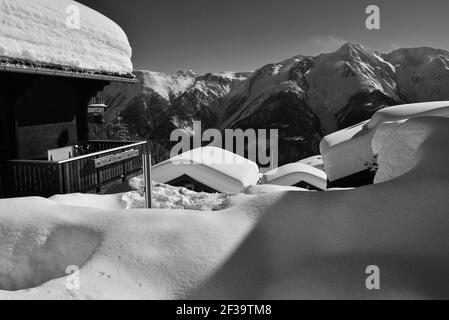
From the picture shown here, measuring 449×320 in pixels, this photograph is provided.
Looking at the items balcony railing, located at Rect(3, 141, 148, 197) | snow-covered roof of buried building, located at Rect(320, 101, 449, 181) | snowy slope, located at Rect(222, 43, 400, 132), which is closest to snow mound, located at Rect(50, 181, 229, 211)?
balcony railing, located at Rect(3, 141, 148, 197)

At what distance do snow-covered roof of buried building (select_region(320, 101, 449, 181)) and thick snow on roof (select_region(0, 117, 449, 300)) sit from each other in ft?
24.8

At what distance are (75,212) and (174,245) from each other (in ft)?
4.13

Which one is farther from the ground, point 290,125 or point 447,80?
point 447,80

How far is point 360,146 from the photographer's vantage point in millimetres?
11742

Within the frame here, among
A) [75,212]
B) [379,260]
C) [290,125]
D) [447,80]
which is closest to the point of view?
[379,260]

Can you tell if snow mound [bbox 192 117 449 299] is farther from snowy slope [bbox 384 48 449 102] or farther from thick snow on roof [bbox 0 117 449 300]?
snowy slope [bbox 384 48 449 102]

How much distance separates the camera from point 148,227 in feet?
12.0

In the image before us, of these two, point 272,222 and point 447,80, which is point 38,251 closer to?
point 272,222

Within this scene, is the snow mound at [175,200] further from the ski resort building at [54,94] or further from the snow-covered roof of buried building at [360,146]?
the snow-covered roof of buried building at [360,146]

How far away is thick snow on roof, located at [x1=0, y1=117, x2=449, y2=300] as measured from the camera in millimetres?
2928

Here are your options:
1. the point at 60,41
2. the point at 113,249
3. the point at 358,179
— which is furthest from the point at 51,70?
the point at 358,179

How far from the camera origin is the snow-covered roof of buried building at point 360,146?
11.4m

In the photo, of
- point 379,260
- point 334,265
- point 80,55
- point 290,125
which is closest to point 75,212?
point 334,265
